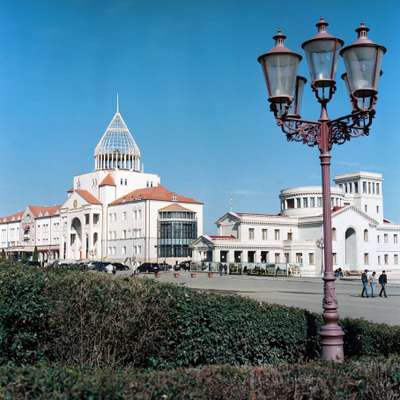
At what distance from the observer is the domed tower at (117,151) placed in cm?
9394

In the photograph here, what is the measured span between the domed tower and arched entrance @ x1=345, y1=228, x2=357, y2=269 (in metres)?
38.7

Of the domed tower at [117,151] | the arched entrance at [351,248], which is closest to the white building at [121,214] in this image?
the domed tower at [117,151]

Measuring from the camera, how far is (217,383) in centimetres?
461

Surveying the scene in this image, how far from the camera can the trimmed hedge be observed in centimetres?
409

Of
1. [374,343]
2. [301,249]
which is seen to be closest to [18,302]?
[374,343]

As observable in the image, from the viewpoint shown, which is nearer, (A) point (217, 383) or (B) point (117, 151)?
(A) point (217, 383)

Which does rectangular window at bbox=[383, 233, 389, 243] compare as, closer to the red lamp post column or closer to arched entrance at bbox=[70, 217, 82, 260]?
arched entrance at bbox=[70, 217, 82, 260]

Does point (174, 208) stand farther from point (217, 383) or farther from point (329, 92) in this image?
point (217, 383)

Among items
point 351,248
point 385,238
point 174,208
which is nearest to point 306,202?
point 351,248

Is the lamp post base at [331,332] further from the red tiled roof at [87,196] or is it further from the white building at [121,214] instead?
the red tiled roof at [87,196]

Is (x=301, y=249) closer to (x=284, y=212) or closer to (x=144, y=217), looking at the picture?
(x=284, y=212)

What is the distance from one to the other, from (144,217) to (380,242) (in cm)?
3617

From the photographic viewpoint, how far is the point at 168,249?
80.6m

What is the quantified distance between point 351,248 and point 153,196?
30.7 meters
